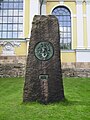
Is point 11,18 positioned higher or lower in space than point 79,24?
higher

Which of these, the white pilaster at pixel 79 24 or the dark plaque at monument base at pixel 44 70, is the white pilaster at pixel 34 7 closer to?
the white pilaster at pixel 79 24

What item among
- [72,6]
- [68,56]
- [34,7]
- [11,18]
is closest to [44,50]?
[34,7]

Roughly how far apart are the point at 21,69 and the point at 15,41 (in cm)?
730

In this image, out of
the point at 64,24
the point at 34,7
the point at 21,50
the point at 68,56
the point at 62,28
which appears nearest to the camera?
the point at 21,50

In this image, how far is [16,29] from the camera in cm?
2833

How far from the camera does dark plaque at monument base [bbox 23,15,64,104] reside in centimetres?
952

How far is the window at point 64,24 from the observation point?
31.5 m

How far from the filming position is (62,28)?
31984 millimetres

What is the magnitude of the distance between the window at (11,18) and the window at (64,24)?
205 inches

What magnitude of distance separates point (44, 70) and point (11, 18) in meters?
19.9

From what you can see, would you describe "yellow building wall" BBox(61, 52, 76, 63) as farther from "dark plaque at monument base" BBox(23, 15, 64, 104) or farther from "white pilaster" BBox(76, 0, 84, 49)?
"dark plaque at monument base" BBox(23, 15, 64, 104)

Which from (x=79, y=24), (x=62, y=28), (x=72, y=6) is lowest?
(x=62, y=28)

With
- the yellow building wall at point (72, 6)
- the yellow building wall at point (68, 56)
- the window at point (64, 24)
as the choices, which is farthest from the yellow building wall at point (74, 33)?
the yellow building wall at point (68, 56)

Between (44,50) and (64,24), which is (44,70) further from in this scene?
(64,24)
